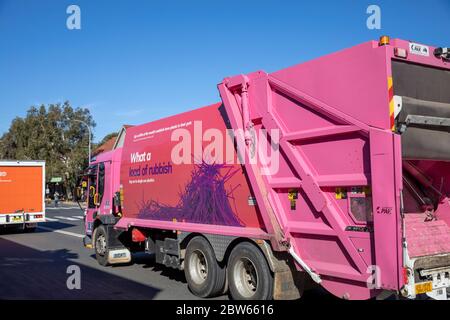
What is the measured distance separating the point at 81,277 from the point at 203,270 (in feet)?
10.3

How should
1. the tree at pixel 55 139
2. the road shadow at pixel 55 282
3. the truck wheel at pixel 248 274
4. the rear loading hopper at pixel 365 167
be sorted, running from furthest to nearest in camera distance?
the tree at pixel 55 139 < the road shadow at pixel 55 282 < the truck wheel at pixel 248 274 < the rear loading hopper at pixel 365 167

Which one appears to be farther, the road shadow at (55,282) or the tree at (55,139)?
the tree at (55,139)

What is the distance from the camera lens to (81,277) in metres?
9.04

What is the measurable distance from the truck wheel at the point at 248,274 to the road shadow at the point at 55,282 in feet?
5.58

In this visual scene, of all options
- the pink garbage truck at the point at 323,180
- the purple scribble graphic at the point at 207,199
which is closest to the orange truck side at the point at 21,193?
the purple scribble graphic at the point at 207,199

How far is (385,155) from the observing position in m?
4.48

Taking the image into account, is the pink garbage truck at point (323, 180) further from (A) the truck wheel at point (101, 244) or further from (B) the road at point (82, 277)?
(A) the truck wheel at point (101, 244)

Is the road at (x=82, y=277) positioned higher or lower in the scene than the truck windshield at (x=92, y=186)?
lower

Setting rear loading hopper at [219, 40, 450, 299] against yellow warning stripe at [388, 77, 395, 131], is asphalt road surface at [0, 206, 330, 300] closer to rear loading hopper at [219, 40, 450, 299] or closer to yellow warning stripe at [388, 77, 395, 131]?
rear loading hopper at [219, 40, 450, 299]

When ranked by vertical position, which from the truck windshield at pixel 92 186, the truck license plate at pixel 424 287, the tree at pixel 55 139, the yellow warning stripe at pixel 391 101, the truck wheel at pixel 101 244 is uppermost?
the tree at pixel 55 139

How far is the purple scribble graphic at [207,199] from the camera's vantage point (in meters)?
6.75

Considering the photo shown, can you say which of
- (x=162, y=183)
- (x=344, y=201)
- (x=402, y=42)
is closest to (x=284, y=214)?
(x=344, y=201)

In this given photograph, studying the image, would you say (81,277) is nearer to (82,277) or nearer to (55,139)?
(82,277)
